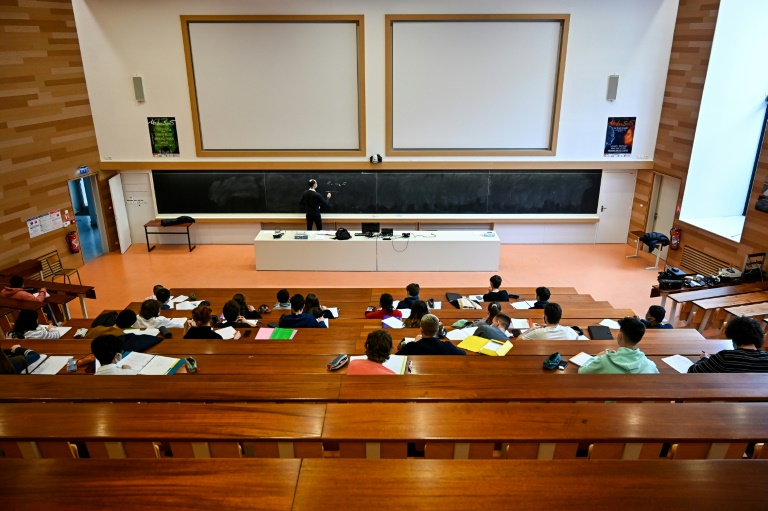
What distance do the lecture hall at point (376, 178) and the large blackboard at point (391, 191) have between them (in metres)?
0.05

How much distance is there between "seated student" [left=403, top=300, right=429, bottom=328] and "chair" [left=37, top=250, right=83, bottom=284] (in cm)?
695

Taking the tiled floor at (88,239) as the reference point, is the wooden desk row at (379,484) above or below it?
above

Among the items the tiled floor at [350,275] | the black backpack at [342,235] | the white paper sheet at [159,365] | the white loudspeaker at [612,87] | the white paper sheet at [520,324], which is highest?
the white loudspeaker at [612,87]

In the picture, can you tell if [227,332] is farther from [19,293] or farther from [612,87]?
[612,87]

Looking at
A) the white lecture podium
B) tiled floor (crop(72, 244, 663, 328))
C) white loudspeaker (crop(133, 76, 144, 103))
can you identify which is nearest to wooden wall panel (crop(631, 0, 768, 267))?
tiled floor (crop(72, 244, 663, 328))

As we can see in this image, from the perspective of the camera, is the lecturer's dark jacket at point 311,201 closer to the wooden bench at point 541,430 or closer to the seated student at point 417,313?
the seated student at point 417,313

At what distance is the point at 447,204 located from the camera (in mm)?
11219

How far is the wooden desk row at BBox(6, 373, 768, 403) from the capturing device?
254 cm

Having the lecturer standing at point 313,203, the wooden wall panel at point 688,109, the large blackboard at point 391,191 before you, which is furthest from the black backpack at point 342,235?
the wooden wall panel at point 688,109

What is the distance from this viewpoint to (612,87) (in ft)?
34.1

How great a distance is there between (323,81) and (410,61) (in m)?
1.92

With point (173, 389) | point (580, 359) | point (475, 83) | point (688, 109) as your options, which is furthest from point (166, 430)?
point (688, 109)

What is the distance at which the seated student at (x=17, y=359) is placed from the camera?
12.6 ft

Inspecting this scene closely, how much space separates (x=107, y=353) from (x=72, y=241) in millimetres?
7341
